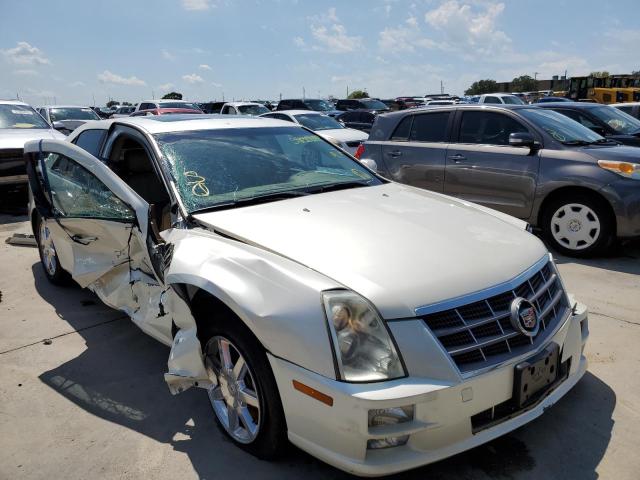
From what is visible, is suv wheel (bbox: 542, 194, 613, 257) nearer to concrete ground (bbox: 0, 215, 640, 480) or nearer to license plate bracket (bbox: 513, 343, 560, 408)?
concrete ground (bbox: 0, 215, 640, 480)

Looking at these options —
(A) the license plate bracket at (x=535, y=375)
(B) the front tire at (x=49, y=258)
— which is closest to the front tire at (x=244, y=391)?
(A) the license plate bracket at (x=535, y=375)

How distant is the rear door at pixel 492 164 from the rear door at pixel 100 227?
440 cm

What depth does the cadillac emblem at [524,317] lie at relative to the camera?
7.35 feet

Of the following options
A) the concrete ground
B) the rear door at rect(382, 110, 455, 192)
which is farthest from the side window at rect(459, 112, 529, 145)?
the concrete ground

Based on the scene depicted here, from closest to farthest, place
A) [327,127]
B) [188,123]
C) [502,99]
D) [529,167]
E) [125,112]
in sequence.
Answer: [188,123] < [529,167] < [327,127] < [502,99] < [125,112]

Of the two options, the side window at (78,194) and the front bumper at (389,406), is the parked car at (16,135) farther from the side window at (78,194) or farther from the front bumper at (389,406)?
the front bumper at (389,406)

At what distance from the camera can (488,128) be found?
21.1ft

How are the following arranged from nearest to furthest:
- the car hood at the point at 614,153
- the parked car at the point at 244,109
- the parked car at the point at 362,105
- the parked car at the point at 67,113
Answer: the car hood at the point at 614,153 → the parked car at the point at 67,113 → the parked car at the point at 244,109 → the parked car at the point at 362,105

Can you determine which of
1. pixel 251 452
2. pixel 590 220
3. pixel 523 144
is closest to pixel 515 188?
pixel 523 144

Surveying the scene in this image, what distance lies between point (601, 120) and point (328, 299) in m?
7.71

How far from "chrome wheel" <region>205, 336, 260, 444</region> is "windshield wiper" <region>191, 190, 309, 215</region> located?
0.79 metres

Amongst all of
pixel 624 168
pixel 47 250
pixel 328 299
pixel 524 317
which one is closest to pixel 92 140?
pixel 47 250

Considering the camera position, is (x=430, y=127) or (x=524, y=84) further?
(x=524, y=84)

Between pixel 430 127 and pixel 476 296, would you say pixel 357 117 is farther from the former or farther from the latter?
pixel 476 296
